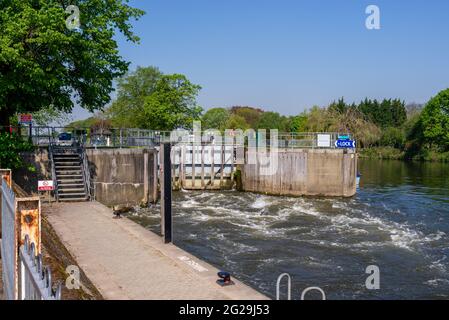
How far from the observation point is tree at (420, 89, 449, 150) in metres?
90.3

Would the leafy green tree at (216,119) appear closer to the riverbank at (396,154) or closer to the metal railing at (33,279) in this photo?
the riverbank at (396,154)

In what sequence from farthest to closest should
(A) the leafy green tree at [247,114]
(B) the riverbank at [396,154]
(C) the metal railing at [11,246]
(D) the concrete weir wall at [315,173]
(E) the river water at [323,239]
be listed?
(A) the leafy green tree at [247,114]
(B) the riverbank at [396,154]
(D) the concrete weir wall at [315,173]
(E) the river water at [323,239]
(C) the metal railing at [11,246]

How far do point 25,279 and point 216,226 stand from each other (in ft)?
59.0

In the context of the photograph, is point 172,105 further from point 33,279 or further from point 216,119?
point 33,279

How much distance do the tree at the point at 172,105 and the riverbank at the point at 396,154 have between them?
1815 inches

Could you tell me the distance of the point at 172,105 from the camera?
216ft

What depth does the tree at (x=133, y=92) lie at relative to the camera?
251ft

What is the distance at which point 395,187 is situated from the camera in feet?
146

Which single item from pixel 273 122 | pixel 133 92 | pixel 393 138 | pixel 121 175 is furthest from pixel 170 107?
pixel 393 138

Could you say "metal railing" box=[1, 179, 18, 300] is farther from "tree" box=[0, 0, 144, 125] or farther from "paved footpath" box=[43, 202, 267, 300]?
"tree" box=[0, 0, 144, 125]

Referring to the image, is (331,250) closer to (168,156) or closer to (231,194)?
(168,156)

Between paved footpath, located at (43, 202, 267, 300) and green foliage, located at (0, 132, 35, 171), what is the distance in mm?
5504

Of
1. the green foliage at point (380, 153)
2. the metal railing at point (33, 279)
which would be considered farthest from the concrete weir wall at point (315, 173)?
the green foliage at point (380, 153)
